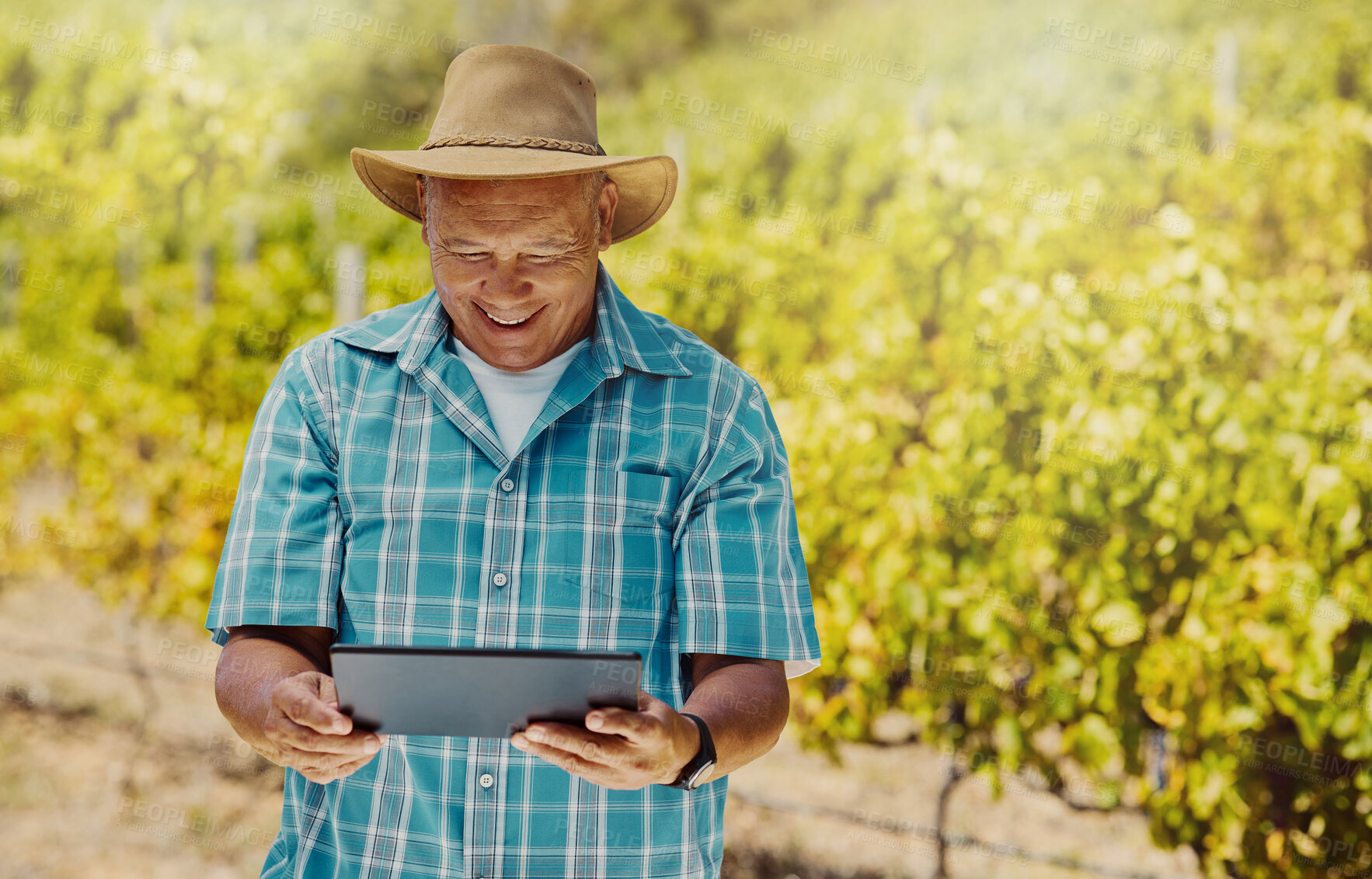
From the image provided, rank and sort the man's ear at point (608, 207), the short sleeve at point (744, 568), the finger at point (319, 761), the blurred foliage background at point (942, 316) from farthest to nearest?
the blurred foliage background at point (942, 316) < the man's ear at point (608, 207) < the short sleeve at point (744, 568) < the finger at point (319, 761)

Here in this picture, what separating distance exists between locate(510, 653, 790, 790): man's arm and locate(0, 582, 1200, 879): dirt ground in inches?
88.9

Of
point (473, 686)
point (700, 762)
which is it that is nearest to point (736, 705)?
point (700, 762)

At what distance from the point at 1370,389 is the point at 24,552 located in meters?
5.12

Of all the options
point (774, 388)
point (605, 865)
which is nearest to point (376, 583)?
point (605, 865)

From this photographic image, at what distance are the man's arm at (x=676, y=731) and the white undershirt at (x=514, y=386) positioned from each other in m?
0.54

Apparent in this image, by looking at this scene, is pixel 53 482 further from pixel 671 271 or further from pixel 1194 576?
pixel 1194 576

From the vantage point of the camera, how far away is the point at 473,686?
142cm

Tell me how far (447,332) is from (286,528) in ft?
1.54

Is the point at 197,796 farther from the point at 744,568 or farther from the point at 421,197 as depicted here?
the point at 744,568

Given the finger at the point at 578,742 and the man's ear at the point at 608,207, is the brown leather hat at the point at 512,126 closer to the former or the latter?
the man's ear at the point at 608,207

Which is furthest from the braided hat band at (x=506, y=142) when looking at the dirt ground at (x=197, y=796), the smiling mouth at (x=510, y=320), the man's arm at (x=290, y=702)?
the dirt ground at (x=197, y=796)

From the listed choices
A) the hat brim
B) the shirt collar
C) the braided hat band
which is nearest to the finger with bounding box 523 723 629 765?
the shirt collar

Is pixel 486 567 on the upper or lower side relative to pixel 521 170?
lower

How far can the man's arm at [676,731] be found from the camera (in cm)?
144
